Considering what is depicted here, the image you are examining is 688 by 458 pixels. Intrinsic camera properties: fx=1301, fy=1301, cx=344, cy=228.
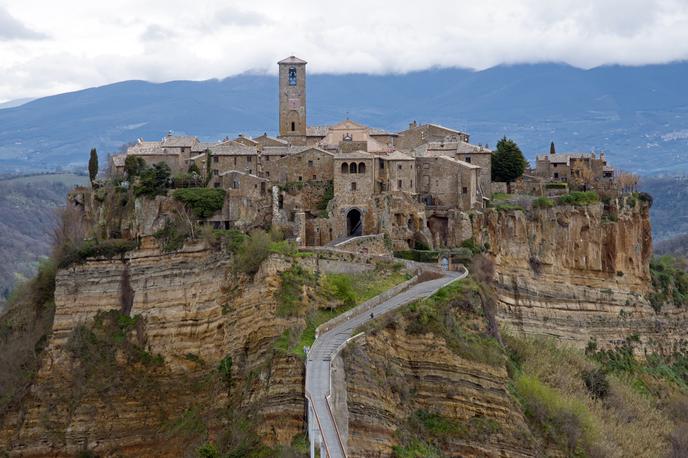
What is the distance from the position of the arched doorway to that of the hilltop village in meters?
0.07

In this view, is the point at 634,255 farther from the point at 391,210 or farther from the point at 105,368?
the point at 105,368

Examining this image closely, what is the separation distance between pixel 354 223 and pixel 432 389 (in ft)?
52.7

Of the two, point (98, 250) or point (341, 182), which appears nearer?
point (98, 250)

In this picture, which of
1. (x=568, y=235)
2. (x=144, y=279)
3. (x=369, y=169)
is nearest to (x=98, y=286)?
(x=144, y=279)

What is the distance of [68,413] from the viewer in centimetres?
6022

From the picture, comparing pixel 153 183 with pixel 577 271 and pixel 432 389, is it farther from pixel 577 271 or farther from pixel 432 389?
pixel 577 271

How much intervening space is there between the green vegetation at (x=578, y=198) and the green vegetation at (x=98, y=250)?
2527cm

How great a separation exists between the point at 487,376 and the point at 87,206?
26324mm

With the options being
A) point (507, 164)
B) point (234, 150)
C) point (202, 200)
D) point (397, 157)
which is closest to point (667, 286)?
point (507, 164)

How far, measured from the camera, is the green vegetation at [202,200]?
63.5 meters

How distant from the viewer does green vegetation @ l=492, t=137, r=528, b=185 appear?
73375 mm

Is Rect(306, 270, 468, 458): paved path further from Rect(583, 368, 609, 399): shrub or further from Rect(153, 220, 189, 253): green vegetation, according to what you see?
Rect(153, 220, 189, 253): green vegetation

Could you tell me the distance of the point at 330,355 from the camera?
157 feet

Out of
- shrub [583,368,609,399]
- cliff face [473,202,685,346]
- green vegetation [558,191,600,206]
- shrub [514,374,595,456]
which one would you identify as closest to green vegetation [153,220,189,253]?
cliff face [473,202,685,346]
